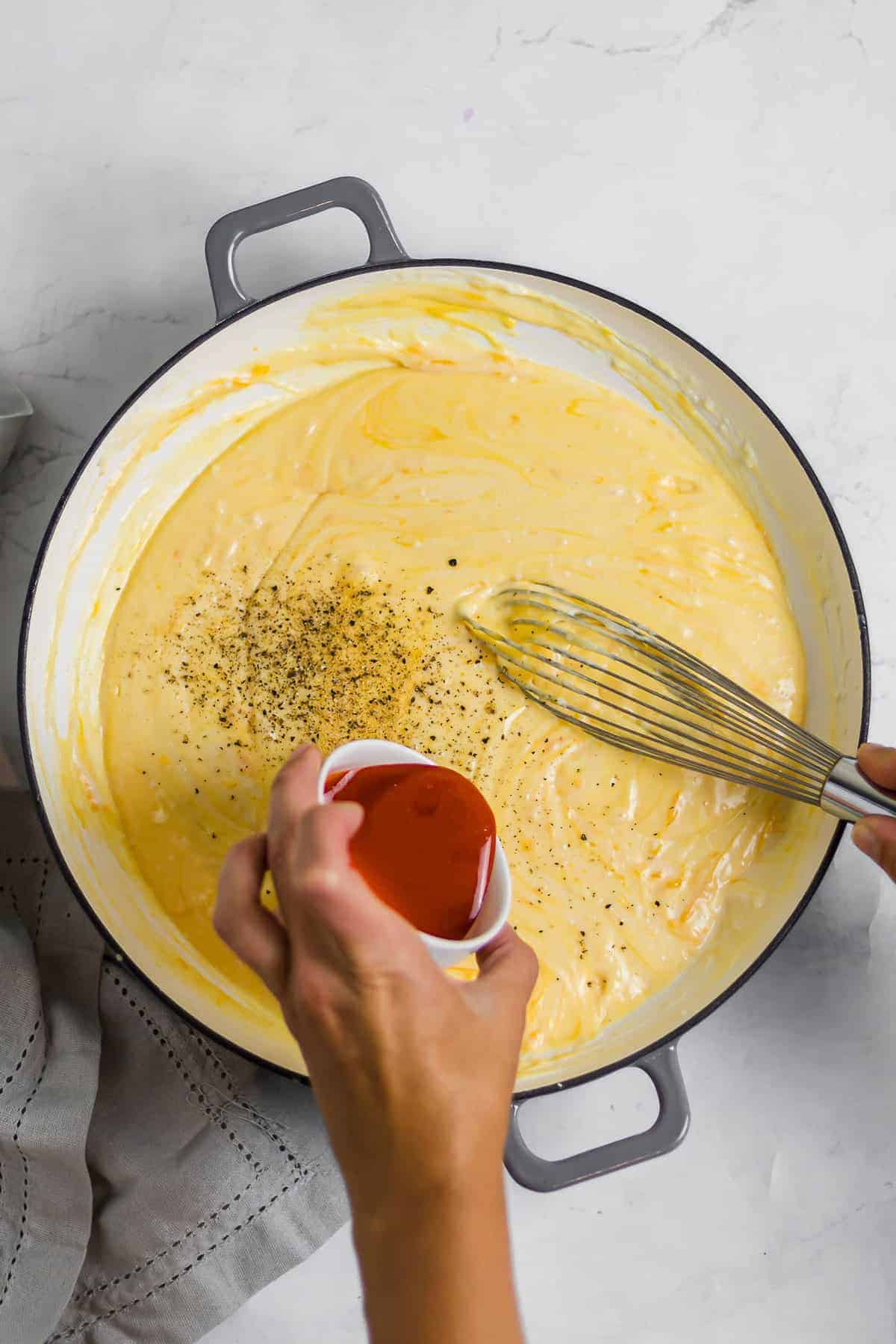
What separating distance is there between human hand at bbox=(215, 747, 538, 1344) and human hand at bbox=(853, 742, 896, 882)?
44cm

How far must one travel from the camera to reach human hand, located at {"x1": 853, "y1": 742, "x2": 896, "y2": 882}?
0.84 m

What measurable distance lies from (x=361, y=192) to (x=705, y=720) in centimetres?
64

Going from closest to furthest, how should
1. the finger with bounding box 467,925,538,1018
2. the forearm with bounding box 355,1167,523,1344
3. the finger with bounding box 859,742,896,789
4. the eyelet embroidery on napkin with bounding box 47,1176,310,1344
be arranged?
the forearm with bounding box 355,1167,523,1344 < the finger with bounding box 467,925,538,1018 < the finger with bounding box 859,742,896,789 < the eyelet embroidery on napkin with bounding box 47,1176,310,1344

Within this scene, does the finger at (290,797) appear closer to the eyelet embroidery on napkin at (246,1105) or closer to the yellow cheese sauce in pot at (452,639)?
the yellow cheese sauce in pot at (452,639)

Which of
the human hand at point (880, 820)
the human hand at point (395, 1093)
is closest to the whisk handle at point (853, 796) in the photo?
the human hand at point (880, 820)

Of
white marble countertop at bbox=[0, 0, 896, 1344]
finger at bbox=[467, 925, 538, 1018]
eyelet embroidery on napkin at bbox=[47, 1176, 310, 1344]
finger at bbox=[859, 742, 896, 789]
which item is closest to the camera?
finger at bbox=[467, 925, 538, 1018]

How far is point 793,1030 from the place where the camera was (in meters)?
1.11

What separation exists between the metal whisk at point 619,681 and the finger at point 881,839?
0.11 metres

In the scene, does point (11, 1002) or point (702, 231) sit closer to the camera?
point (11, 1002)

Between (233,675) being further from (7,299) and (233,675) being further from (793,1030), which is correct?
(793,1030)

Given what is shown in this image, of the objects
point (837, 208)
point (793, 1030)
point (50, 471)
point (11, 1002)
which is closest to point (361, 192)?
point (50, 471)

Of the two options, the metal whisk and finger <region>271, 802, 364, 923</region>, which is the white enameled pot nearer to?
the metal whisk

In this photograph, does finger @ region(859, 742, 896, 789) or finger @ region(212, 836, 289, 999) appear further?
finger @ region(859, 742, 896, 789)

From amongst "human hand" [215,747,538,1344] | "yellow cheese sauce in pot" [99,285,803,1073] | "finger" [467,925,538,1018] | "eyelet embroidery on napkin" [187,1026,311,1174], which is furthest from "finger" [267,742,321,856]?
"eyelet embroidery on napkin" [187,1026,311,1174]
